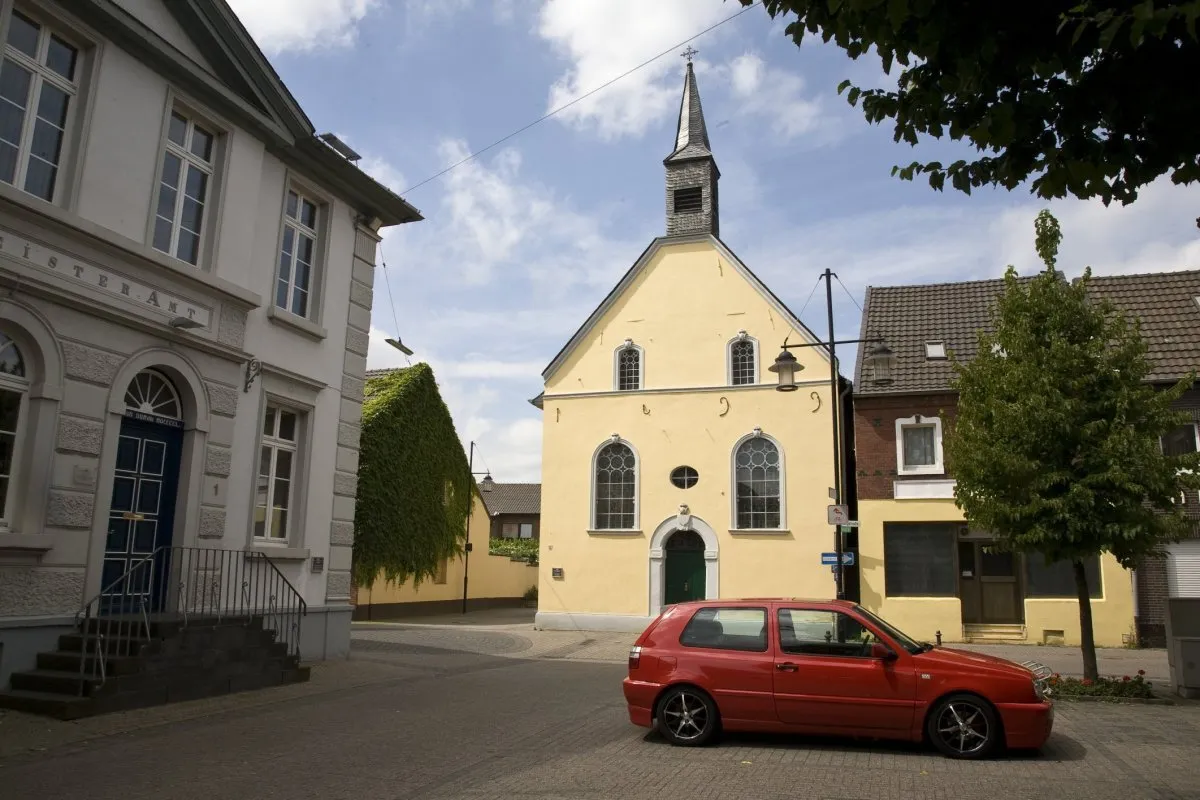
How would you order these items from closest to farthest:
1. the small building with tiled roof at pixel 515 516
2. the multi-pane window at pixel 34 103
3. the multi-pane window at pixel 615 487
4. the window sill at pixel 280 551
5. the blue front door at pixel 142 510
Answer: the multi-pane window at pixel 34 103 < the blue front door at pixel 142 510 < the window sill at pixel 280 551 < the multi-pane window at pixel 615 487 < the small building with tiled roof at pixel 515 516

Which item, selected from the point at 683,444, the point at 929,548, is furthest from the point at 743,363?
the point at 929,548

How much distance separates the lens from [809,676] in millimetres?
8625

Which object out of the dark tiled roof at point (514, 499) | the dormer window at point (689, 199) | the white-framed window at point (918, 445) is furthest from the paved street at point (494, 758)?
the dark tiled roof at point (514, 499)

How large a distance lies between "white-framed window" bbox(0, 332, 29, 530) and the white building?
22 mm

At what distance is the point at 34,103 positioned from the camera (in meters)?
10.3

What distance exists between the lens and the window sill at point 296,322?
13.6 meters

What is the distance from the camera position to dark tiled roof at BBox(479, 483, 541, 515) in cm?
5612

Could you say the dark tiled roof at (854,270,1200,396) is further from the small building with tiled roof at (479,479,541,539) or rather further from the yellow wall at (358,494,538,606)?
the small building with tiled roof at (479,479,541,539)

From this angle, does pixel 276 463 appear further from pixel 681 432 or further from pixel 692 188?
pixel 692 188

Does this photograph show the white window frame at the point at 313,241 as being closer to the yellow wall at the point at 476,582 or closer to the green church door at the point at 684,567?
the green church door at the point at 684,567

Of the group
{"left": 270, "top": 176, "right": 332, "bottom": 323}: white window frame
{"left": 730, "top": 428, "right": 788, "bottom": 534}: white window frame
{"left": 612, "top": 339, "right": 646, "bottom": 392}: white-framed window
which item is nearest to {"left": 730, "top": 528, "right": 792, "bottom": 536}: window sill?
{"left": 730, "top": 428, "right": 788, "bottom": 534}: white window frame

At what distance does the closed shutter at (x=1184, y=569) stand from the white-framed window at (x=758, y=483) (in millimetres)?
8715

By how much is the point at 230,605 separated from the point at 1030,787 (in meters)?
9.97

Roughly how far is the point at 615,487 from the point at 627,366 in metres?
3.52
